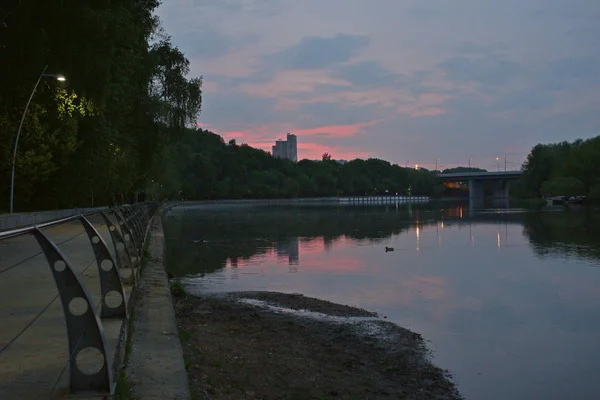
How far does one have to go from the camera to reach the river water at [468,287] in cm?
1112

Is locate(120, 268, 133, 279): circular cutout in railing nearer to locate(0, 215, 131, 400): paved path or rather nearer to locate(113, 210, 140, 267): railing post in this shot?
locate(113, 210, 140, 267): railing post

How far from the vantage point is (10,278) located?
370 inches

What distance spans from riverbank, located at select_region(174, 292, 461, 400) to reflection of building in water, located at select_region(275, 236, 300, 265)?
39.5 feet

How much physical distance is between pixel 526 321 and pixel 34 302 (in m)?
11.6

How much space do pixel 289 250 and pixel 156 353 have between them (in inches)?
999

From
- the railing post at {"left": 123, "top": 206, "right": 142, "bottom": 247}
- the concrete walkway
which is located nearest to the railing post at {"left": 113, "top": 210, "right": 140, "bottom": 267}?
the railing post at {"left": 123, "top": 206, "right": 142, "bottom": 247}

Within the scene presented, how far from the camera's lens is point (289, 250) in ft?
106

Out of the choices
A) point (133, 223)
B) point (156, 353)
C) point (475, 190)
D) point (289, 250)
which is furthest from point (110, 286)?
point (475, 190)

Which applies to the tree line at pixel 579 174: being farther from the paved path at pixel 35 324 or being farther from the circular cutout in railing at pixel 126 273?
the paved path at pixel 35 324

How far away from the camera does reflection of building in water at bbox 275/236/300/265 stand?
28.0 metres

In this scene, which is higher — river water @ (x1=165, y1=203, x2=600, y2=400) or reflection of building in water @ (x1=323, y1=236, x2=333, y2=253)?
reflection of building in water @ (x1=323, y1=236, x2=333, y2=253)

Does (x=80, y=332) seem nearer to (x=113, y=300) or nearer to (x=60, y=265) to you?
(x=60, y=265)

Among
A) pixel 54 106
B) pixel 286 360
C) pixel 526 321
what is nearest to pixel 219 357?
pixel 286 360

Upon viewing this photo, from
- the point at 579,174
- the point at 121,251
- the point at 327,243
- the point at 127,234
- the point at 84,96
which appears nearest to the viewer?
the point at 121,251
